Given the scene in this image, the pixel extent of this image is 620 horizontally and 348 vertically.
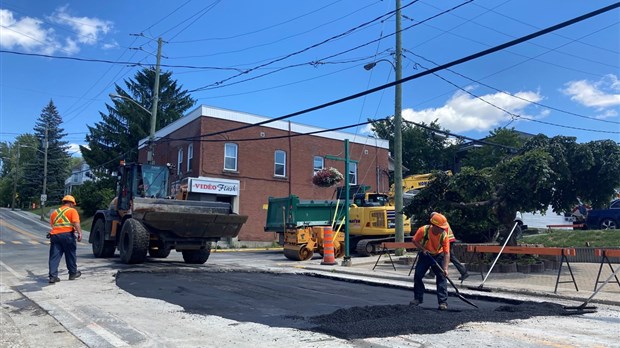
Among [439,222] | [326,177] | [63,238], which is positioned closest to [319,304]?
[439,222]

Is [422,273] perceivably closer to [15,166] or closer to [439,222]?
[439,222]

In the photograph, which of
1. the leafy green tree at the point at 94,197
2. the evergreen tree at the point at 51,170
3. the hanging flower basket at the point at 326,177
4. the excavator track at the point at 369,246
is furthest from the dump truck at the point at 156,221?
the evergreen tree at the point at 51,170

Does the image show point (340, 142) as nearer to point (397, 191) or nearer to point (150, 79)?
point (397, 191)

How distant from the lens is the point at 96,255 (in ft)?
55.5

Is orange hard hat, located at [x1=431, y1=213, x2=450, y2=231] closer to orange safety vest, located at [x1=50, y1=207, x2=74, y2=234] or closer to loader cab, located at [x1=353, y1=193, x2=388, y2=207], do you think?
orange safety vest, located at [x1=50, y1=207, x2=74, y2=234]

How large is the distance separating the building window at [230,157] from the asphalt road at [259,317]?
18.5 m

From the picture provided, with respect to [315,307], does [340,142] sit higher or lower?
higher

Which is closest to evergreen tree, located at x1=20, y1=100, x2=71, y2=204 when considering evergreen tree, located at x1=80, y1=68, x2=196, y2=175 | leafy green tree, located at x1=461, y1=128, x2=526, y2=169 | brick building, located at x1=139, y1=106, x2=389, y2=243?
evergreen tree, located at x1=80, y1=68, x2=196, y2=175

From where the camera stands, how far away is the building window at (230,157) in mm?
29484

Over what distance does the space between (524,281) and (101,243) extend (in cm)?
1314

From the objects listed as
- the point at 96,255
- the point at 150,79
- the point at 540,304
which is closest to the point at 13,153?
the point at 150,79

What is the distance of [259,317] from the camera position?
23.4ft

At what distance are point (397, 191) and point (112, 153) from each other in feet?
133

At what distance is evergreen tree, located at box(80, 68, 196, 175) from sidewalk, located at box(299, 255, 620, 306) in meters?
39.0
